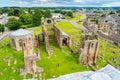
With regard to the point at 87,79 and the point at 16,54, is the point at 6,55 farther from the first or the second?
the point at 87,79

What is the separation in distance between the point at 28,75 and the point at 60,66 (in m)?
7.31

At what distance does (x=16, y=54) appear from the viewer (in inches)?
1570

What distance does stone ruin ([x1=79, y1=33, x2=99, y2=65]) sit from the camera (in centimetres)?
3225

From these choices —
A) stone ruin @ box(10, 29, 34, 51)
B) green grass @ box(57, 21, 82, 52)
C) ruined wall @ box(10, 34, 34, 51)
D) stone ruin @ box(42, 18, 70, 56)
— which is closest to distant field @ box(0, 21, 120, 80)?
ruined wall @ box(10, 34, 34, 51)

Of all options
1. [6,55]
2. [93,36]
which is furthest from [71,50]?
[6,55]

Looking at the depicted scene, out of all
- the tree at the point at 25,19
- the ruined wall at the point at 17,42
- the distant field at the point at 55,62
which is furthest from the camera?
the tree at the point at 25,19

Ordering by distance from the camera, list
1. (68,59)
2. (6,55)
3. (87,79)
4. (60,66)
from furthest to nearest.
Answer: (6,55)
(68,59)
(60,66)
(87,79)

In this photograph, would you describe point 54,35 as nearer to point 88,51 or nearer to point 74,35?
point 74,35

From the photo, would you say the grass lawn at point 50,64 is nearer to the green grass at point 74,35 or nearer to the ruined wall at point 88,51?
the ruined wall at point 88,51

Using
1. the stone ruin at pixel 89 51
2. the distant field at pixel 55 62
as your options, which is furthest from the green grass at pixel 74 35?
the stone ruin at pixel 89 51

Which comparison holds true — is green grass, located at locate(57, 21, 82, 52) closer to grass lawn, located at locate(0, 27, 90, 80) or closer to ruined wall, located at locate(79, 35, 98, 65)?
grass lawn, located at locate(0, 27, 90, 80)

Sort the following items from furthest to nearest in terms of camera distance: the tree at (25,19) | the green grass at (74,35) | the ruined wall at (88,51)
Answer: the tree at (25,19), the green grass at (74,35), the ruined wall at (88,51)

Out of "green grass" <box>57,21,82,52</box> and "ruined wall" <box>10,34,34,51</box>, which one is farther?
"green grass" <box>57,21,82,52</box>

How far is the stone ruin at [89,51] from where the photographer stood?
106ft
